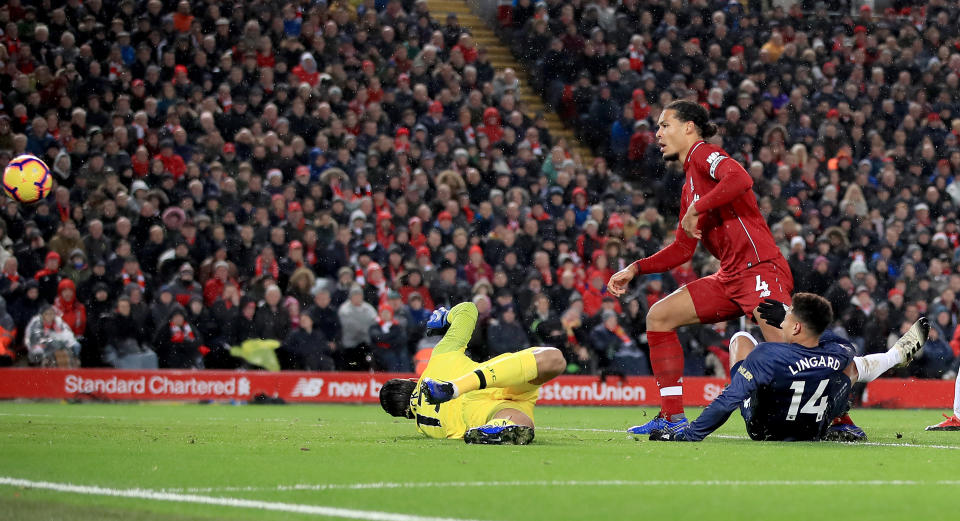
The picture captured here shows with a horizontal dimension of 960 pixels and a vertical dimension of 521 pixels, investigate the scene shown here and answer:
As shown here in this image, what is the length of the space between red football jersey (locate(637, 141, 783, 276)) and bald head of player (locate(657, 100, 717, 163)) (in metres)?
0.08

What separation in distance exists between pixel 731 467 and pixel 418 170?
1308 cm

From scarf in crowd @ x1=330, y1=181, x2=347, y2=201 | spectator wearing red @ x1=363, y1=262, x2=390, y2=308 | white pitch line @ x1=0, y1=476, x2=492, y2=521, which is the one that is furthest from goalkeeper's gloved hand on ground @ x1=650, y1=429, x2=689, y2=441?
scarf in crowd @ x1=330, y1=181, x2=347, y2=201

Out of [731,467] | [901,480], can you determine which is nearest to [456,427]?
[731,467]

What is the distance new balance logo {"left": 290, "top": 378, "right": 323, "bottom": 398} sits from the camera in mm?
17422

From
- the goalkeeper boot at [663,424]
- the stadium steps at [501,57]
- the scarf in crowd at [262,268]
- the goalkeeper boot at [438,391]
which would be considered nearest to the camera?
the goalkeeper boot at [438,391]

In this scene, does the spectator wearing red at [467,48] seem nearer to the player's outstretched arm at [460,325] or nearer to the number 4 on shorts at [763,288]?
the number 4 on shorts at [763,288]

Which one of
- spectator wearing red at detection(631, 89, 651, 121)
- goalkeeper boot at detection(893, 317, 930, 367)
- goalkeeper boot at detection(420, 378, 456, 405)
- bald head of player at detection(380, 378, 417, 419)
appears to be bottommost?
bald head of player at detection(380, 378, 417, 419)

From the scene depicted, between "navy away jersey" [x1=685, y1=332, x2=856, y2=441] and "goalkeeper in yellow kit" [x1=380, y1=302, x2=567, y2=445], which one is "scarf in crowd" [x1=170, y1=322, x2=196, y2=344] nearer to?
"goalkeeper in yellow kit" [x1=380, y1=302, x2=567, y2=445]

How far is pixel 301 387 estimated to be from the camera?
17.5m

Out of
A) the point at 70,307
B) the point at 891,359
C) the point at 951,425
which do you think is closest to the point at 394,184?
the point at 70,307

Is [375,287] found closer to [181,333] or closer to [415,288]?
[415,288]

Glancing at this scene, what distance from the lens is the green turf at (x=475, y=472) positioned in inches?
215

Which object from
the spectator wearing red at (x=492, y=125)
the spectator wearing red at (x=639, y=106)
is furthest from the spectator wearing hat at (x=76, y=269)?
the spectator wearing red at (x=639, y=106)

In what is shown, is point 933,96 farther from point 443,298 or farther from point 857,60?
point 443,298
